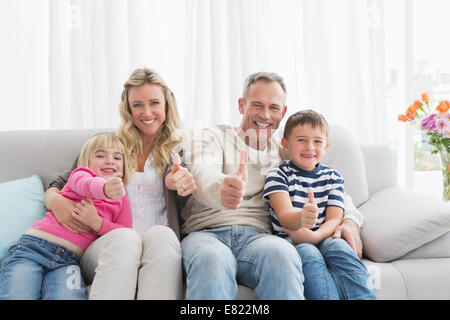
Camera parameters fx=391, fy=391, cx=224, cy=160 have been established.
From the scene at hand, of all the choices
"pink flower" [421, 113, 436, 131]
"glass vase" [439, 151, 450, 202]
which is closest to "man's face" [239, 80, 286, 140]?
"pink flower" [421, 113, 436, 131]

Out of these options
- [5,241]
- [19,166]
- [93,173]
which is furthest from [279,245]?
[19,166]

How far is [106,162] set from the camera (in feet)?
4.57

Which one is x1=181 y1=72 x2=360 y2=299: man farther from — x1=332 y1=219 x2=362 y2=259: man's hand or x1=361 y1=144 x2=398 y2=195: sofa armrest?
x1=361 y1=144 x2=398 y2=195: sofa armrest

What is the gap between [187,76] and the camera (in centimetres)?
216

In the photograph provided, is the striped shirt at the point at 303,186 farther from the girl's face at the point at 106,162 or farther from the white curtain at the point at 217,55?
the white curtain at the point at 217,55

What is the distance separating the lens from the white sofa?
121 cm

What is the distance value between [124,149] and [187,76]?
85 centimetres

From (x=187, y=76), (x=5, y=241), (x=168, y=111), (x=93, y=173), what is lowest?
(x=5, y=241)

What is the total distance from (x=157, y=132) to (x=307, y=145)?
594 millimetres

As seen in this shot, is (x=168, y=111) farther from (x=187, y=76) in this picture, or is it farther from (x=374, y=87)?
(x=374, y=87)

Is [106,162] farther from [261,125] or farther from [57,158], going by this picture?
[261,125]

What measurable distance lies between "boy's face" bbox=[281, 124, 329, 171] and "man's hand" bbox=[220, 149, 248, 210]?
0.30 metres
